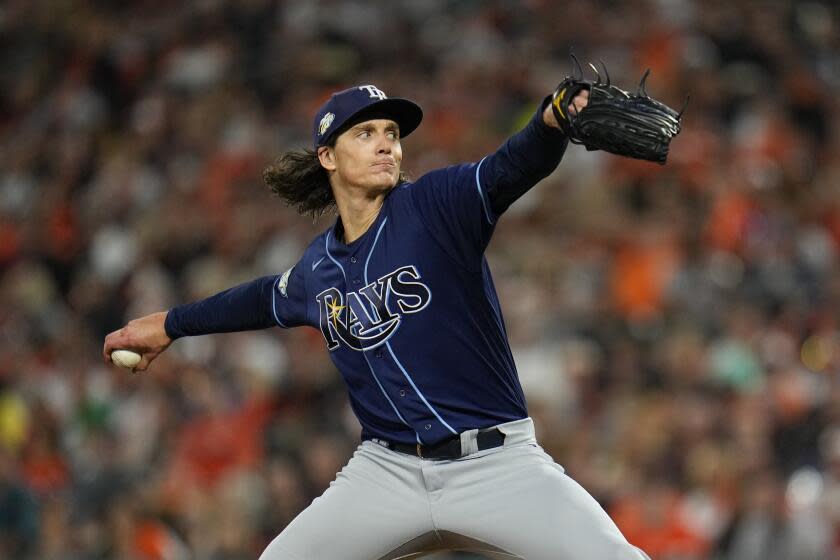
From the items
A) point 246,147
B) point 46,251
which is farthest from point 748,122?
point 46,251

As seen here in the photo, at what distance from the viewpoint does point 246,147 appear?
10141 mm

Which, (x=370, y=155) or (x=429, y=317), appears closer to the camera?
(x=429, y=317)

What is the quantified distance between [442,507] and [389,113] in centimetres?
122

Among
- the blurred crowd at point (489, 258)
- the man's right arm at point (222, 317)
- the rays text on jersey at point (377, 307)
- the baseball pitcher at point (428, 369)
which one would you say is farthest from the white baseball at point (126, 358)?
the blurred crowd at point (489, 258)

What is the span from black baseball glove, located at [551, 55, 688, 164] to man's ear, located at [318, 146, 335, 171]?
1.01m

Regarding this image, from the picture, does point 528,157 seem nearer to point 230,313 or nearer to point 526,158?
point 526,158

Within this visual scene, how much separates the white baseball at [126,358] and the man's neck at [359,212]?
0.87 meters

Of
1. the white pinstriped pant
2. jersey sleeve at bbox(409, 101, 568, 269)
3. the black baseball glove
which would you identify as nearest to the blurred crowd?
the white pinstriped pant

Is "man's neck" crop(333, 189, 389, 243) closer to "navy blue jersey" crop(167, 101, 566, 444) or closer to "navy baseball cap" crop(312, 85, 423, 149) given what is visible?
"navy blue jersey" crop(167, 101, 566, 444)

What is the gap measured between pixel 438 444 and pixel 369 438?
301 mm

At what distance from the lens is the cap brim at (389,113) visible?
160 inches

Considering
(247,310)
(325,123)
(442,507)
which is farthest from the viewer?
(247,310)

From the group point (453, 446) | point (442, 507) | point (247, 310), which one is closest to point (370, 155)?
point (247, 310)

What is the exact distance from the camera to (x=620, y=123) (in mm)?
3383
